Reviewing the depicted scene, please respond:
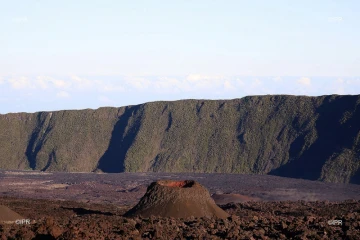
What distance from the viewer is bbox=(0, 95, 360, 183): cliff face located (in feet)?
320

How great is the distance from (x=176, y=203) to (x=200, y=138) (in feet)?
232

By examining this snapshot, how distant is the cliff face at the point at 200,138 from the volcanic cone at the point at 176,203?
169 ft

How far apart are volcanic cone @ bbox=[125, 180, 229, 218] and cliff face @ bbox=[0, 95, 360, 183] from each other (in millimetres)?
51652

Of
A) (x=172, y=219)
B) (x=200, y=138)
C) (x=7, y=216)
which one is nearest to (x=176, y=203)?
(x=172, y=219)

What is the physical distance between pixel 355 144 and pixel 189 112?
104 ft

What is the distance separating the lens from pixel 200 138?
357ft

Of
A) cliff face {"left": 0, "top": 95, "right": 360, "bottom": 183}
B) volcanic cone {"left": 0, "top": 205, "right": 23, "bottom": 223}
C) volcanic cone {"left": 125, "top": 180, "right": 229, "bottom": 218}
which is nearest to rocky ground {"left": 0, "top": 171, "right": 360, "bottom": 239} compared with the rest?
volcanic cone {"left": 0, "top": 205, "right": 23, "bottom": 223}

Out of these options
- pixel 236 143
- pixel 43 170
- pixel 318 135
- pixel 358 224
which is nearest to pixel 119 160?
pixel 43 170

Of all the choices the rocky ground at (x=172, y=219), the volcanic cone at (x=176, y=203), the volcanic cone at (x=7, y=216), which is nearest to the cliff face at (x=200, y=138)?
the rocky ground at (x=172, y=219)

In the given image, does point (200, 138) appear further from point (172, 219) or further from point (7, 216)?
point (172, 219)

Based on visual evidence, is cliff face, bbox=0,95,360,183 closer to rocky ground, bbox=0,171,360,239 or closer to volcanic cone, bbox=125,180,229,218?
rocky ground, bbox=0,171,360,239

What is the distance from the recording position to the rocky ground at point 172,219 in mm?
24109

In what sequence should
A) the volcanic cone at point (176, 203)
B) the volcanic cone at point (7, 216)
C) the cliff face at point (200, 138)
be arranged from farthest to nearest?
1. the cliff face at point (200, 138)
2. the volcanic cone at point (176, 203)
3. the volcanic cone at point (7, 216)

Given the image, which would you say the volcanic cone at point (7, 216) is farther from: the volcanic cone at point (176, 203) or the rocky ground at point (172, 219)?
the volcanic cone at point (176, 203)
